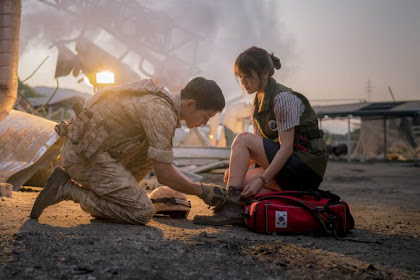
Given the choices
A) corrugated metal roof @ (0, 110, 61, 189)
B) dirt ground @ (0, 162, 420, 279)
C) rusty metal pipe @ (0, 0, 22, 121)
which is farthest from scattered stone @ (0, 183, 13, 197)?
rusty metal pipe @ (0, 0, 22, 121)

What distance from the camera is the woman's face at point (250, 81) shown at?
3.01 meters

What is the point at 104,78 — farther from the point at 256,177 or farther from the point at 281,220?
the point at 281,220

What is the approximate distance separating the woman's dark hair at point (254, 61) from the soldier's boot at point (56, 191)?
1588 millimetres

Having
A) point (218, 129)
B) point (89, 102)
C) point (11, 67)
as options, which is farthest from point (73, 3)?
point (89, 102)

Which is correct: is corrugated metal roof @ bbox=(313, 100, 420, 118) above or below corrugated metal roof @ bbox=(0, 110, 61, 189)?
above

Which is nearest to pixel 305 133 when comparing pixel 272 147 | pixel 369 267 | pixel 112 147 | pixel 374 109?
pixel 272 147

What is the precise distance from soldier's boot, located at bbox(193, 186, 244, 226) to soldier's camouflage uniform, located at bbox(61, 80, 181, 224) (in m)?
0.46

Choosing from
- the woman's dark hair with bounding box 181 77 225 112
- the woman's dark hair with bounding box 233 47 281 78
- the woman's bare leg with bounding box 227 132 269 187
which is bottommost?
the woman's bare leg with bounding box 227 132 269 187

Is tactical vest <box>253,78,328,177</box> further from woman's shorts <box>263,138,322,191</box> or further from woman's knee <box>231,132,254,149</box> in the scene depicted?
woman's knee <box>231,132,254,149</box>

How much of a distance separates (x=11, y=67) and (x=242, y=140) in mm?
2955

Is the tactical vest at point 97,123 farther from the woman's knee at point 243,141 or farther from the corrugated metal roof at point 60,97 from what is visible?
the corrugated metal roof at point 60,97

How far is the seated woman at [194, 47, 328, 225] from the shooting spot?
112 inches

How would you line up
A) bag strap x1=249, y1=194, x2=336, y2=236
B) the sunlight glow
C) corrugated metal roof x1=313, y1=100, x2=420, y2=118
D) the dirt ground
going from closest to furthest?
the dirt ground, bag strap x1=249, y1=194, x2=336, y2=236, the sunlight glow, corrugated metal roof x1=313, y1=100, x2=420, y2=118

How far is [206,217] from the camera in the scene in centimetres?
290
